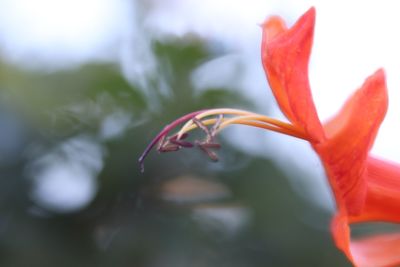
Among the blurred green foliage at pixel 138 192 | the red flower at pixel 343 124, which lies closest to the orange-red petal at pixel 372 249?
the red flower at pixel 343 124

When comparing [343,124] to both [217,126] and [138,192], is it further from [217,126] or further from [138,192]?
[138,192]

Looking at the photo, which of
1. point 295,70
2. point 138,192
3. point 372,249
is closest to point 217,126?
point 295,70

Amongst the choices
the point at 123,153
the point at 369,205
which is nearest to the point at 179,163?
the point at 123,153

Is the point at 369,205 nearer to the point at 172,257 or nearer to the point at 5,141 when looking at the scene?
the point at 172,257

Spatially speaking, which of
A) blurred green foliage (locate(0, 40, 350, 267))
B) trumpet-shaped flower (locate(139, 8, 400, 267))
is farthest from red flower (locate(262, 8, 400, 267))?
blurred green foliage (locate(0, 40, 350, 267))

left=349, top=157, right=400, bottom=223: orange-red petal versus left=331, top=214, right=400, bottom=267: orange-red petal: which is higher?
left=349, top=157, right=400, bottom=223: orange-red petal

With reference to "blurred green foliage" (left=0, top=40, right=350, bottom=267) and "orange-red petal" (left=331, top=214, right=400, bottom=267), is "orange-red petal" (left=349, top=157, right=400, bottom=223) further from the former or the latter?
"blurred green foliage" (left=0, top=40, right=350, bottom=267)
